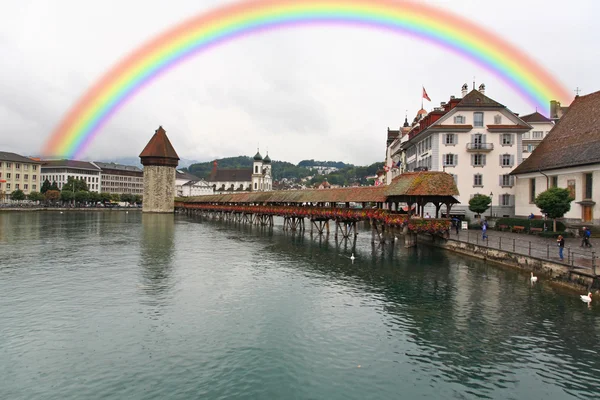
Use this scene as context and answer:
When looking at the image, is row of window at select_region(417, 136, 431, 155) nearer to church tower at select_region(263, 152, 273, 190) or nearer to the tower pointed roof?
the tower pointed roof

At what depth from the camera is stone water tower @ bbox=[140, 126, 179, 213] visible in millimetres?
112188

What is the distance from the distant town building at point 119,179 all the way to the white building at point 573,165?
6135 inches

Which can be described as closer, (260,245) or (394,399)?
(394,399)

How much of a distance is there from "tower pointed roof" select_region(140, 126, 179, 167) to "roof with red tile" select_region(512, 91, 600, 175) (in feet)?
303

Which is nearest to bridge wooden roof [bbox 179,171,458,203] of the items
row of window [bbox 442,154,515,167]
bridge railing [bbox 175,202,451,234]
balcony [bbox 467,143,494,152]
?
bridge railing [bbox 175,202,451,234]

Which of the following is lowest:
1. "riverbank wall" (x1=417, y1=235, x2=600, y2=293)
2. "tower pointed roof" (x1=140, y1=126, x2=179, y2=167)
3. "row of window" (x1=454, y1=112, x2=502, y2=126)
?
"riverbank wall" (x1=417, y1=235, x2=600, y2=293)

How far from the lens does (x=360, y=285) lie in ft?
70.8

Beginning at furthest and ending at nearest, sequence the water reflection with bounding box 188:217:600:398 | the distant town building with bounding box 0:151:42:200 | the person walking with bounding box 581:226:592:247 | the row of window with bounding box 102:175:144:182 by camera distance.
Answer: the row of window with bounding box 102:175:144:182
the distant town building with bounding box 0:151:42:200
the person walking with bounding box 581:226:592:247
the water reflection with bounding box 188:217:600:398

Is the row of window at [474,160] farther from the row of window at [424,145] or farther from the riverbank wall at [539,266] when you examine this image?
the riverbank wall at [539,266]

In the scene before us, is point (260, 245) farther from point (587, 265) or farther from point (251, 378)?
point (251, 378)

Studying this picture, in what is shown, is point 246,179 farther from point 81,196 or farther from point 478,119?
point 478,119

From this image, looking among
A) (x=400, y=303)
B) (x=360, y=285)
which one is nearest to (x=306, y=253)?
(x=360, y=285)

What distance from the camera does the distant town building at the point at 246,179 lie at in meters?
174

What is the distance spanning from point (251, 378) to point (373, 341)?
450cm
